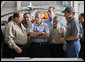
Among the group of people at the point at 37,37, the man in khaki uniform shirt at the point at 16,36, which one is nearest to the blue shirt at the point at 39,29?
the group of people at the point at 37,37

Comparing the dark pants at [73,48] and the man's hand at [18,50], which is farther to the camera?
the man's hand at [18,50]

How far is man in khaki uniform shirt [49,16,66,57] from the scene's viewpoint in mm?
2688

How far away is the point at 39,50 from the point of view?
268 cm

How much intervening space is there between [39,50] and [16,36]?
35 cm

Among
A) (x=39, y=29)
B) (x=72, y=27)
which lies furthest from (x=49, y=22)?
(x=72, y=27)

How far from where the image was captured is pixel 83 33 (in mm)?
2652

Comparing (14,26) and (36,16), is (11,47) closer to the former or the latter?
(14,26)

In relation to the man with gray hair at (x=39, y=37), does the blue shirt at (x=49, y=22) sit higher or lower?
higher

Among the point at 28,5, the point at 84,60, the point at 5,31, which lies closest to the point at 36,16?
the point at 28,5

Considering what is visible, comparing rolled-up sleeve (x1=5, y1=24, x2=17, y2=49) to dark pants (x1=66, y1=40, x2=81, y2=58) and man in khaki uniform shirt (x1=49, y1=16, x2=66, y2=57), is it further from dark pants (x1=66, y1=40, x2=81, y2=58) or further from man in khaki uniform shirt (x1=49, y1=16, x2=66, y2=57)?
dark pants (x1=66, y1=40, x2=81, y2=58)

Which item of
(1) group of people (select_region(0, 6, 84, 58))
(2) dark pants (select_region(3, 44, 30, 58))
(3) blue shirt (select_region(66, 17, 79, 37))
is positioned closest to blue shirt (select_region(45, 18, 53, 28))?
(1) group of people (select_region(0, 6, 84, 58))

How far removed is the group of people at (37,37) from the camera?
2.67 m

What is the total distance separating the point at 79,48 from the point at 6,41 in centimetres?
94

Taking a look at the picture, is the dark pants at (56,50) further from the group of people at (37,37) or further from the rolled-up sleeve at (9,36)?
the rolled-up sleeve at (9,36)
